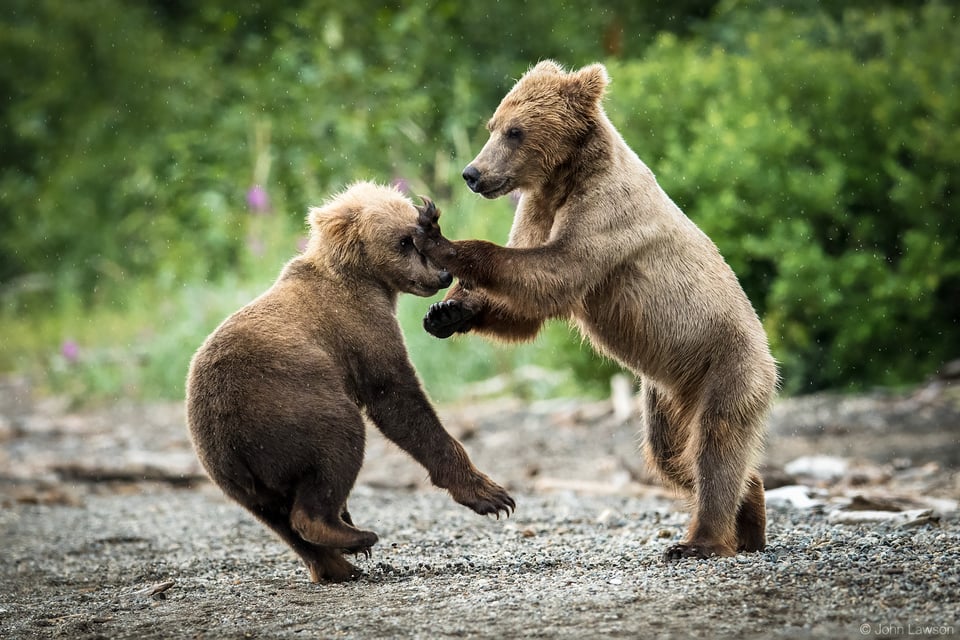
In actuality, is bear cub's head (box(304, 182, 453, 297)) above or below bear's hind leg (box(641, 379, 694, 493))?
above

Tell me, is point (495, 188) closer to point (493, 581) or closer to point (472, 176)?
point (472, 176)

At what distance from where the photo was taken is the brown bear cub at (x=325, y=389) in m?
4.15

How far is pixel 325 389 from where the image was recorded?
Result: 4.25 m

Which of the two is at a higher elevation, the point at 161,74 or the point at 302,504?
the point at 161,74

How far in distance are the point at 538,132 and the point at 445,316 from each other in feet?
2.83

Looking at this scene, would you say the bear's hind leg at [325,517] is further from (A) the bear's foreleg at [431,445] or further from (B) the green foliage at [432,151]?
(B) the green foliage at [432,151]

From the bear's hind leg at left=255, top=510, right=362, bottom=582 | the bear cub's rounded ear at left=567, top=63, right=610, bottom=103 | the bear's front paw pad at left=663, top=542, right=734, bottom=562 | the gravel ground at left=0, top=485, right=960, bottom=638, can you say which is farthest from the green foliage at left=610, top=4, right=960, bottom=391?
the bear's hind leg at left=255, top=510, right=362, bottom=582

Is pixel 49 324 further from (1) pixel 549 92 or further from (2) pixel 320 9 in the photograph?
(1) pixel 549 92

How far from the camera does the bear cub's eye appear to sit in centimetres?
485

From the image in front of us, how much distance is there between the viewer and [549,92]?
4926 millimetres

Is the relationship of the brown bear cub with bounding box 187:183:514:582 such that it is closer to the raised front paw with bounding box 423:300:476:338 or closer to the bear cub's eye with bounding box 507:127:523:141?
the raised front paw with bounding box 423:300:476:338

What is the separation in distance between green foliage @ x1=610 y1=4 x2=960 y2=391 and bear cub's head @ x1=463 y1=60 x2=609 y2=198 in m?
4.04

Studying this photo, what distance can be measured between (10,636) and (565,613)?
2020mm

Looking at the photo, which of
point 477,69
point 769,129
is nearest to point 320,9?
point 477,69
